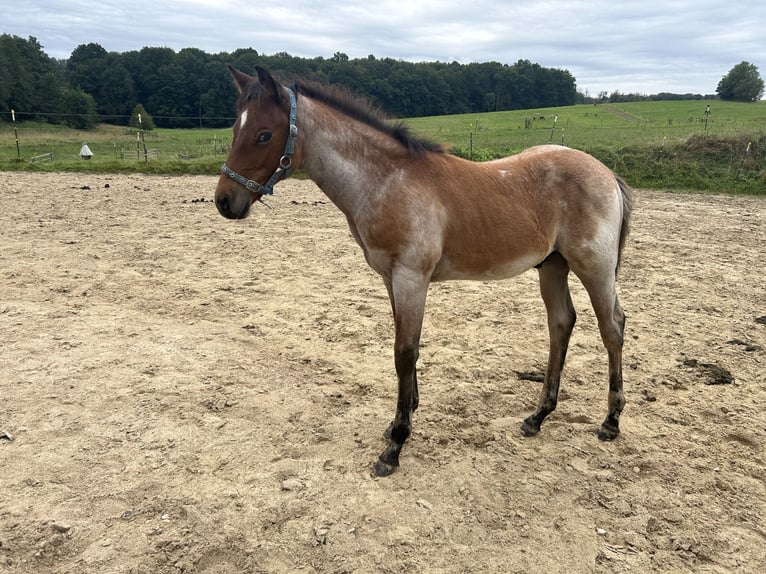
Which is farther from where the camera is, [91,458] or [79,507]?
[91,458]

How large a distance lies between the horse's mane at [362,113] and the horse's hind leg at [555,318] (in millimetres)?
1451

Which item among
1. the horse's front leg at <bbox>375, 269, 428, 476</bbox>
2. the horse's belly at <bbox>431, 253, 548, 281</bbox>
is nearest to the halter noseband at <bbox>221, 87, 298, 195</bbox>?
the horse's front leg at <bbox>375, 269, 428, 476</bbox>

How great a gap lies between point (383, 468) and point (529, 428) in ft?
4.03

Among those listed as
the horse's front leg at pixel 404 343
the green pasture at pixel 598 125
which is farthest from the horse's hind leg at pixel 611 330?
the green pasture at pixel 598 125

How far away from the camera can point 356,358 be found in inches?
185

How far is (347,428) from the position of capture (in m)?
3.64

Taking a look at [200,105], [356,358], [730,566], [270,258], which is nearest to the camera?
[730,566]

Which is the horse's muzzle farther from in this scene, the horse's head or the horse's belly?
the horse's belly

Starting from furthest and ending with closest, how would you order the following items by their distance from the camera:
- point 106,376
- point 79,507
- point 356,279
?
1. point 356,279
2. point 106,376
3. point 79,507

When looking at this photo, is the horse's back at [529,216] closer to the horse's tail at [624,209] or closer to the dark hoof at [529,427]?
the horse's tail at [624,209]

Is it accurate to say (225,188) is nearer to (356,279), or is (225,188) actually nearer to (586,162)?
(586,162)

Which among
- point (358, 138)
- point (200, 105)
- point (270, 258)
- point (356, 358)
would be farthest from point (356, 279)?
point (200, 105)

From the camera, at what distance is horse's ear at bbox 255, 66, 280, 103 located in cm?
274

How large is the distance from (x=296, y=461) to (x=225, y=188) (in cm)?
187
